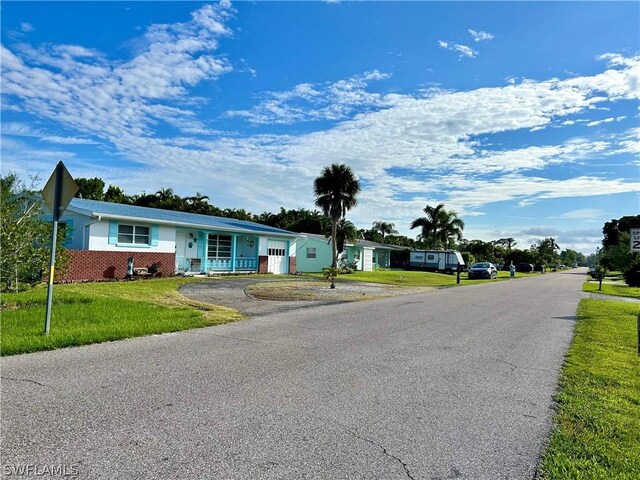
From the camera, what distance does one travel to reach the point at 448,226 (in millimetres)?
61312

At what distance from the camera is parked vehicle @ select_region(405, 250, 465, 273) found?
50.1m

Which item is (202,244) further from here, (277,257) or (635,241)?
(635,241)

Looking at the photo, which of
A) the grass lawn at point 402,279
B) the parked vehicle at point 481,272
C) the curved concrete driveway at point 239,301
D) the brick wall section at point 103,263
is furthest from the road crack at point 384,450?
the parked vehicle at point 481,272

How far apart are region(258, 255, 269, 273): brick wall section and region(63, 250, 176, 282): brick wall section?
27.3 ft

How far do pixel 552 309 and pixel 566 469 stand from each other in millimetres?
14444

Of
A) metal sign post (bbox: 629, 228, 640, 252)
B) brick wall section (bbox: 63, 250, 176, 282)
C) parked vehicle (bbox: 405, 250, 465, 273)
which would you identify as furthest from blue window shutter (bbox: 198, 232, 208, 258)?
parked vehicle (bbox: 405, 250, 465, 273)

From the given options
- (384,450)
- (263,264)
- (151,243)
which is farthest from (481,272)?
(384,450)

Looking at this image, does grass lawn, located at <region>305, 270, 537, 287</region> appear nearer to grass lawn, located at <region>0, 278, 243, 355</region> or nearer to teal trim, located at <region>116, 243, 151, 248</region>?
teal trim, located at <region>116, 243, 151, 248</region>

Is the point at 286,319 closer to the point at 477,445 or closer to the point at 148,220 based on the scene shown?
the point at 477,445

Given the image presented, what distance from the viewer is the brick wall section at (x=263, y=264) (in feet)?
99.1

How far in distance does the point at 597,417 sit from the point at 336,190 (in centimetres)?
3341

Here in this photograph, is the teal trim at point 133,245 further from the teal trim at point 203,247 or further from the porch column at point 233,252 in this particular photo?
the porch column at point 233,252

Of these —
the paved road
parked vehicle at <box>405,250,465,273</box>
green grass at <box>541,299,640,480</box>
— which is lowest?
green grass at <box>541,299,640,480</box>

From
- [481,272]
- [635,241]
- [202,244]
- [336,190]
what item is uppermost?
[336,190]
